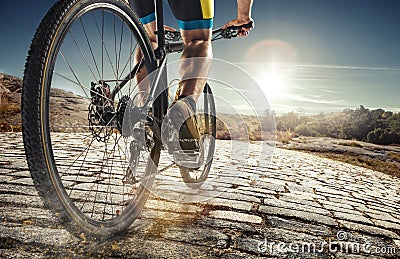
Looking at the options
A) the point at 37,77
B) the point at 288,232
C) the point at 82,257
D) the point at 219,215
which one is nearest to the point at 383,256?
the point at 288,232

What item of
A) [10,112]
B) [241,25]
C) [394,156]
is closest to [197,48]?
[241,25]

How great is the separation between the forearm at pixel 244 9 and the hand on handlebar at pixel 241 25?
41 millimetres

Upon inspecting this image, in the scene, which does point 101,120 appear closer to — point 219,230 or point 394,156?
point 219,230

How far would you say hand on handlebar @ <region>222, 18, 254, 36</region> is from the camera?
2650mm

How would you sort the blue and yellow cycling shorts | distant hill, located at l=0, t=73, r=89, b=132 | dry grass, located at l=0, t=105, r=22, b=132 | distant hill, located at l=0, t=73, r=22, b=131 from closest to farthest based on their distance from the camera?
1. the blue and yellow cycling shorts
2. dry grass, located at l=0, t=105, r=22, b=132
3. distant hill, located at l=0, t=73, r=22, b=131
4. distant hill, located at l=0, t=73, r=89, b=132

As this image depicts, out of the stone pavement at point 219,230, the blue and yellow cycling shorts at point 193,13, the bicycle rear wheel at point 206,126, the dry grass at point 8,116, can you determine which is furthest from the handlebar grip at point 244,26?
the dry grass at point 8,116

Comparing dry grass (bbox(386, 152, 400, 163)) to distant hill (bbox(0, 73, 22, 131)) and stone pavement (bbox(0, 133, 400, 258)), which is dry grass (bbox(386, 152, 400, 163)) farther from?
distant hill (bbox(0, 73, 22, 131))

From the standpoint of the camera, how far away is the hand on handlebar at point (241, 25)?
2.65 m

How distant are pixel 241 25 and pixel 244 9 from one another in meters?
0.17

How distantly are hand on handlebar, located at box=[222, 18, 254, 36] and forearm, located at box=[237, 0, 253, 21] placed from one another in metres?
Answer: 0.04

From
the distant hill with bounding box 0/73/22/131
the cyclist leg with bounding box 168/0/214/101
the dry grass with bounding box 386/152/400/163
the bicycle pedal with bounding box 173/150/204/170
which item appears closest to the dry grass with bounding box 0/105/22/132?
the distant hill with bounding box 0/73/22/131

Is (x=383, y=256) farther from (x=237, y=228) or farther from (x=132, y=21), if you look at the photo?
(x=132, y=21)

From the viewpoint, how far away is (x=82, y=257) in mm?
1405

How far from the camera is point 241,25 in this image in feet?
8.71
